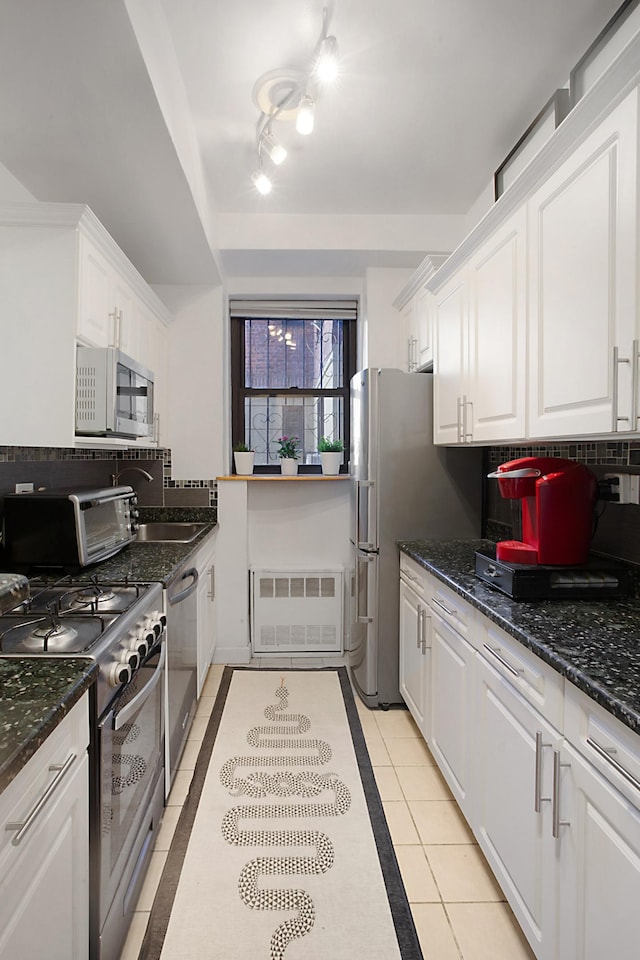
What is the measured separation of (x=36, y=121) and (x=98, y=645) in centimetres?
172

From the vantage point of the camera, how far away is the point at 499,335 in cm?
208

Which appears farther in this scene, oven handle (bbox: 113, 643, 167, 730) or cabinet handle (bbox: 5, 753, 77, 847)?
oven handle (bbox: 113, 643, 167, 730)

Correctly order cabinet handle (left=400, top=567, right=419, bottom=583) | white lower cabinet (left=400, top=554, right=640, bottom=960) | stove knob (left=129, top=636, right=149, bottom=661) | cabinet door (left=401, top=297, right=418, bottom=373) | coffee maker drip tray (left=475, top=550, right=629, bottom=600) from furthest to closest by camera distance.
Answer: cabinet door (left=401, top=297, right=418, bottom=373), cabinet handle (left=400, top=567, right=419, bottom=583), coffee maker drip tray (left=475, top=550, right=629, bottom=600), stove knob (left=129, top=636, right=149, bottom=661), white lower cabinet (left=400, top=554, right=640, bottom=960)

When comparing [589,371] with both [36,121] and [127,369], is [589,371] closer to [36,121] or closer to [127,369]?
[127,369]

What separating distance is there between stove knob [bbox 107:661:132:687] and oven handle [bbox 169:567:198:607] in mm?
687

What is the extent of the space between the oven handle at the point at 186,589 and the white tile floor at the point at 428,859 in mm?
716

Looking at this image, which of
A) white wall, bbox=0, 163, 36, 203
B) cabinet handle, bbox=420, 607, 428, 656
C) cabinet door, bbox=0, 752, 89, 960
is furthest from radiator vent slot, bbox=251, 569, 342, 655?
cabinet door, bbox=0, 752, 89, 960

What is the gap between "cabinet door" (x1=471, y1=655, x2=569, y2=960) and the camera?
1.26m

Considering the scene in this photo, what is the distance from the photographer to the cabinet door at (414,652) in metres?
2.42

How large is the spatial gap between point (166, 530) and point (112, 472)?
0.51 metres

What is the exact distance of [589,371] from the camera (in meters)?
1.47

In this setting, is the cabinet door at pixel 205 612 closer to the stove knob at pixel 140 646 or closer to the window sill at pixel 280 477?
the window sill at pixel 280 477

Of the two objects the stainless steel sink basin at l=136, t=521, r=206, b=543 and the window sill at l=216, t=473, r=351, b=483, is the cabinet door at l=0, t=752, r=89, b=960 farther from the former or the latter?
the window sill at l=216, t=473, r=351, b=483

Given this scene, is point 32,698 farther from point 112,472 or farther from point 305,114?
point 112,472
